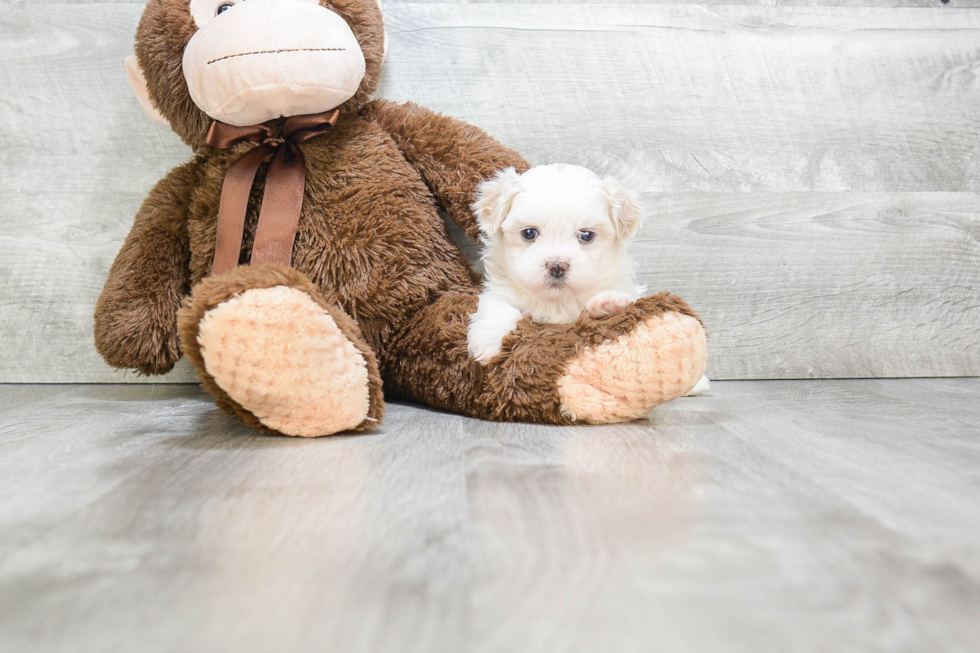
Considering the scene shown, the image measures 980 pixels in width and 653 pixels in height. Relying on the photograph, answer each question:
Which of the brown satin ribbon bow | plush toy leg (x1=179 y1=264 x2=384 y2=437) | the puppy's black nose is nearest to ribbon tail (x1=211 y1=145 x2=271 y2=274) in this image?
the brown satin ribbon bow

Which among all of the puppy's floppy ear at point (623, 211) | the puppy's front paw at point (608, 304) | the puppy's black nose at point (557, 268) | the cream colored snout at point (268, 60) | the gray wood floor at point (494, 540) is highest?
the cream colored snout at point (268, 60)

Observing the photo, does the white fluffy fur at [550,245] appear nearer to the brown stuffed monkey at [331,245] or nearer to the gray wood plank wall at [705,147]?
the brown stuffed monkey at [331,245]

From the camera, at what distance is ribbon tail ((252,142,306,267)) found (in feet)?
3.80

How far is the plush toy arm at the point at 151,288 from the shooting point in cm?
119

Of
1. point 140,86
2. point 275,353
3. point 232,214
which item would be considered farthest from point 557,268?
point 140,86

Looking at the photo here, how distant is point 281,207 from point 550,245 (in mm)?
442

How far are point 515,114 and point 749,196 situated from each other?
499 millimetres

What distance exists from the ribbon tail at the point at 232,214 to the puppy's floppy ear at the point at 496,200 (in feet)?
1.24

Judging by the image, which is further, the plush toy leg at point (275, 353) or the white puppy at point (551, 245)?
the white puppy at point (551, 245)

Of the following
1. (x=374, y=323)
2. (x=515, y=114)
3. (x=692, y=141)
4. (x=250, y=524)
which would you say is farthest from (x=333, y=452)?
(x=692, y=141)

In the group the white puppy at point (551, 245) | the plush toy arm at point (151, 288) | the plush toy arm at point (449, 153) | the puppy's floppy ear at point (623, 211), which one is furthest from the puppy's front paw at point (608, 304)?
the plush toy arm at point (151, 288)

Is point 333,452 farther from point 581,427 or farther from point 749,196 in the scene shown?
point 749,196

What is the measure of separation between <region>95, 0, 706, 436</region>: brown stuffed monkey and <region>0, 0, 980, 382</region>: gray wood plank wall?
0.68 ft

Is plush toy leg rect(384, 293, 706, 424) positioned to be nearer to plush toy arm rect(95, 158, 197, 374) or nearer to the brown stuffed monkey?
the brown stuffed monkey
